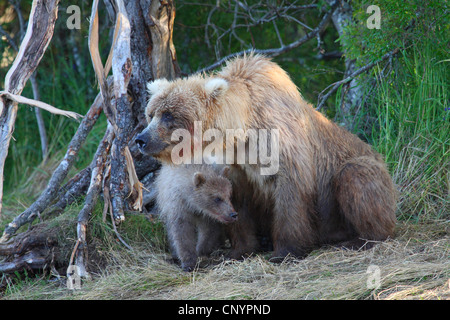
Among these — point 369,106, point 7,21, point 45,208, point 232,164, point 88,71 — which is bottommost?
point 45,208

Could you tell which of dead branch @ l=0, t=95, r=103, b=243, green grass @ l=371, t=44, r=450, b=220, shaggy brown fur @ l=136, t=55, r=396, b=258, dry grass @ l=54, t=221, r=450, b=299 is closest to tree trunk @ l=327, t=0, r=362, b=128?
green grass @ l=371, t=44, r=450, b=220

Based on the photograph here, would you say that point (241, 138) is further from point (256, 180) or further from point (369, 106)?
point (369, 106)

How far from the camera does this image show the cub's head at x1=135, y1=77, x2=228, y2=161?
4.50m

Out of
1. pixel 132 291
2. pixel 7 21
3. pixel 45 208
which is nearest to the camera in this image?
pixel 132 291

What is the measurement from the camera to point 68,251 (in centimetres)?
484

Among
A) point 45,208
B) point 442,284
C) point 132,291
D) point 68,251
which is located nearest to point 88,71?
point 45,208

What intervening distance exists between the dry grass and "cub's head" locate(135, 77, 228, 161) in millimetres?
1005

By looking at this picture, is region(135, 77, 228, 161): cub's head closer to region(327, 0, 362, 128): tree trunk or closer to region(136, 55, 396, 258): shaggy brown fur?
region(136, 55, 396, 258): shaggy brown fur

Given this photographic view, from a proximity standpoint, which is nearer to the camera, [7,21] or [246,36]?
[246,36]

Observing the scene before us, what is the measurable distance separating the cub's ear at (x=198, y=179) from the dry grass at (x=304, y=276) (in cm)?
71

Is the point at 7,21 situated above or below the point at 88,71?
above

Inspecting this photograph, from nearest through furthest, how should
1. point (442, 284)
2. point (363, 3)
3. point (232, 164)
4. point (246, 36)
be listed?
point (442, 284) → point (232, 164) → point (363, 3) → point (246, 36)

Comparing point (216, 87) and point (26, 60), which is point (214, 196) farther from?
point (26, 60)

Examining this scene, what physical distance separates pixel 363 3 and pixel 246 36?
2.43 metres
